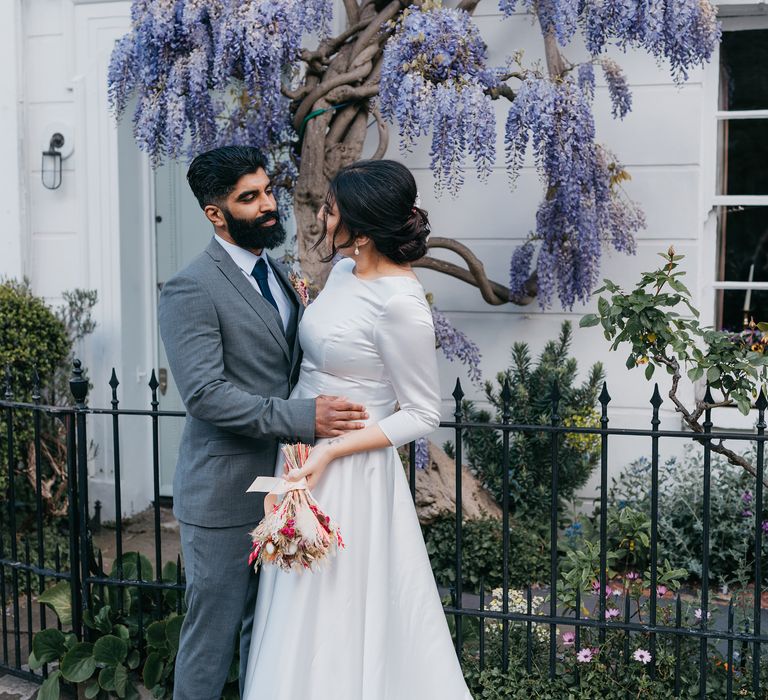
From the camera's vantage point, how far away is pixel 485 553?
14.8 ft

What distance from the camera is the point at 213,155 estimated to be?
8.77ft

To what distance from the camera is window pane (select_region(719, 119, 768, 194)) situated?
5.34 m

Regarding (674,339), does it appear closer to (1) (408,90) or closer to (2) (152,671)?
(1) (408,90)

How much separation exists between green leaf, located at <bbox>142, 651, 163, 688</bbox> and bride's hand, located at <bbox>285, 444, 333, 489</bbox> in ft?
3.82

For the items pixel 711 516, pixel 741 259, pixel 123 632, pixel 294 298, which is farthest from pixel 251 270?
pixel 741 259

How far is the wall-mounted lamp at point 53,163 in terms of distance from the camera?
5.73m

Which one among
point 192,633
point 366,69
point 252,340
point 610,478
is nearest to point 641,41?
point 366,69

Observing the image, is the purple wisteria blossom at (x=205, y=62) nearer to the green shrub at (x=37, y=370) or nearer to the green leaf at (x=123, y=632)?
the green shrub at (x=37, y=370)

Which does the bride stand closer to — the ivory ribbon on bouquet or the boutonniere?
the ivory ribbon on bouquet

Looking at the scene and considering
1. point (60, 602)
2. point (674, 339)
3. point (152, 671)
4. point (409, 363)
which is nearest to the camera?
point (409, 363)

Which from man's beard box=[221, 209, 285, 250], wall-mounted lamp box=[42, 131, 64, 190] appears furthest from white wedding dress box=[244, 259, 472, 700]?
wall-mounted lamp box=[42, 131, 64, 190]

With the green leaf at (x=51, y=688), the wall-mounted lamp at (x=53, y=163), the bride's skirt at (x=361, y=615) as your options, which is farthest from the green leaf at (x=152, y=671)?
the wall-mounted lamp at (x=53, y=163)

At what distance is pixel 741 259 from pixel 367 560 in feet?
12.0

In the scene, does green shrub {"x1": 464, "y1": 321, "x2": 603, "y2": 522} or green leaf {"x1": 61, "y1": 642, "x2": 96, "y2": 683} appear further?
green shrub {"x1": 464, "y1": 321, "x2": 603, "y2": 522}
